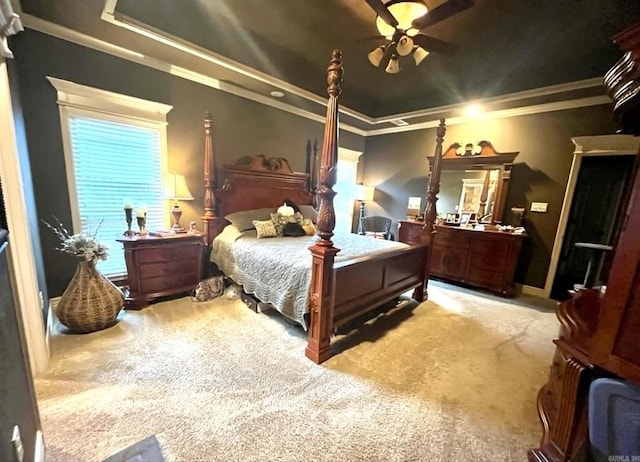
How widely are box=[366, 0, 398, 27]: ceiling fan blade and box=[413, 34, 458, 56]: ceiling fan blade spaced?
27 cm

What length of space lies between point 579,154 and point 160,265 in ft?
17.3

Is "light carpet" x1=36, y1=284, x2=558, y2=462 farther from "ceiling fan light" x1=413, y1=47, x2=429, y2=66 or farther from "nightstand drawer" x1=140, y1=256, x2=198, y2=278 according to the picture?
"ceiling fan light" x1=413, y1=47, x2=429, y2=66

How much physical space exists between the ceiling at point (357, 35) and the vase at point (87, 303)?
217 centimetres

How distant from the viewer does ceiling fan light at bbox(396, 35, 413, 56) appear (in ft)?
6.89

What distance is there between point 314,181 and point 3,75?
11.7 feet

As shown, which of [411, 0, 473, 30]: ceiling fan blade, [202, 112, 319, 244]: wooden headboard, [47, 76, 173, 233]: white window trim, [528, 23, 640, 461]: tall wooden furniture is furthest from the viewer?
[202, 112, 319, 244]: wooden headboard

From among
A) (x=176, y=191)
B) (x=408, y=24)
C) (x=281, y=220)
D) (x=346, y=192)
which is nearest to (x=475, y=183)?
(x=346, y=192)

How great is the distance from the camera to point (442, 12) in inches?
72.2

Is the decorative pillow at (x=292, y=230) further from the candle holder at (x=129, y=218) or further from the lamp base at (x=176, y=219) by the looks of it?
the candle holder at (x=129, y=218)

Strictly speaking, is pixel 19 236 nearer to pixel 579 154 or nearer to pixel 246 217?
pixel 246 217

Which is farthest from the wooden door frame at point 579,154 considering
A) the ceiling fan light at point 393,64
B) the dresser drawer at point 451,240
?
the ceiling fan light at point 393,64

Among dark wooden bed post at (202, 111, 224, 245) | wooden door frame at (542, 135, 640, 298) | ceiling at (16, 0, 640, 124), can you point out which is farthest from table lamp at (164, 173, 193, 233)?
wooden door frame at (542, 135, 640, 298)

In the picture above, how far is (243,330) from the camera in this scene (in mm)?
2455

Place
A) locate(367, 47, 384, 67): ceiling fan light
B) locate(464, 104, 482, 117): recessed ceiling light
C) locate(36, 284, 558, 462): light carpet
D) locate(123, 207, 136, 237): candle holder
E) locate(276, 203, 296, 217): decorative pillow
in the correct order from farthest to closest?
locate(464, 104, 482, 117): recessed ceiling light < locate(276, 203, 296, 217): decorative pillow < locate(123, 207, 136, 237): candle holder < locate(367, 47, 384, 67): ceiling fan light < locate(36, 284, 558, 462): light carpet
